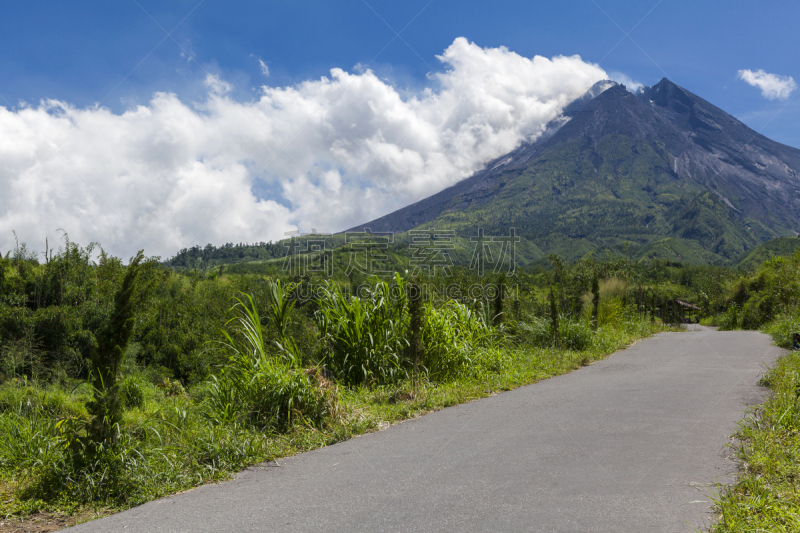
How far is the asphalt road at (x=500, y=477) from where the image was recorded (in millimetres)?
2668

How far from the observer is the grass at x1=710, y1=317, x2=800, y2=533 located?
2.38 m

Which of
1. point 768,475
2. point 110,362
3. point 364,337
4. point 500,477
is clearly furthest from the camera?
point 364,337

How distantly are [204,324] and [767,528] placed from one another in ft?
122

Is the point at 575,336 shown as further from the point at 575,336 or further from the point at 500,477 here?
the point at 500,477

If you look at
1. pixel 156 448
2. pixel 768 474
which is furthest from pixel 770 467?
pixel 156 448

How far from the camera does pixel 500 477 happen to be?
3260 mm

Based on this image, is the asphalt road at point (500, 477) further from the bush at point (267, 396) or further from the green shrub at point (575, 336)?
the green shrub at point (575, 336)

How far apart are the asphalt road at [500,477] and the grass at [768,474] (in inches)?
5.5

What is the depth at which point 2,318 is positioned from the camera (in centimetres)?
2630

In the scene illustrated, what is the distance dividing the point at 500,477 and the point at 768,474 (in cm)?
164

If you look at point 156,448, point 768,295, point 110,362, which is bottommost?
point 768,295

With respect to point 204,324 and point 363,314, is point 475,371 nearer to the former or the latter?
point 363,314

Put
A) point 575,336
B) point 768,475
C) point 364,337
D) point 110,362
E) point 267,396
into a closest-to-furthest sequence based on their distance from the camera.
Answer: point 768,475
point 110,362
point 267,396
point 364,337
point 575,336

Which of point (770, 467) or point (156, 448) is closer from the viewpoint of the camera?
point (770, 467)
